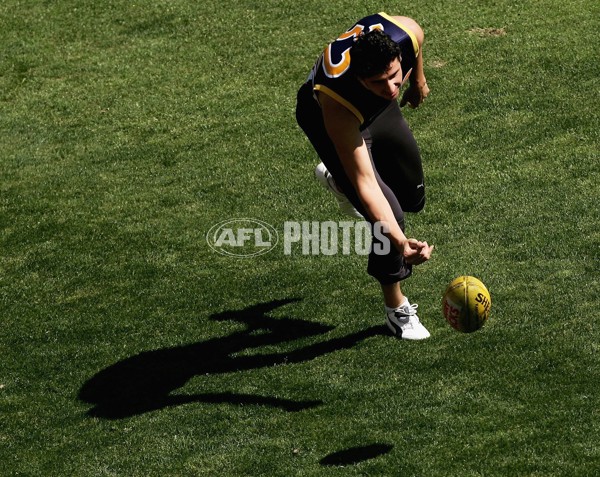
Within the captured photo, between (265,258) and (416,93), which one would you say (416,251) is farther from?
(265,258)

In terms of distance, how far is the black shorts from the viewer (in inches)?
372

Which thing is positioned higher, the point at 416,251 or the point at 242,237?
the point at 416,251

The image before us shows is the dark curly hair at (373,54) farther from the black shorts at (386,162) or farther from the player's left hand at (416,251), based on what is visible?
the player's left hand at (416,251)

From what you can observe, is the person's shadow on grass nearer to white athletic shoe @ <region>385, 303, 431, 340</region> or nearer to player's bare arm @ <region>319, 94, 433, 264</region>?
white athletic shoe @ <region>385, 303, 431, 340</region>

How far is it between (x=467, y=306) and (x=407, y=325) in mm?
982

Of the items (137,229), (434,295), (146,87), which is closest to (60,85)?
(146,87)

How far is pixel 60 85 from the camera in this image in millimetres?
15367

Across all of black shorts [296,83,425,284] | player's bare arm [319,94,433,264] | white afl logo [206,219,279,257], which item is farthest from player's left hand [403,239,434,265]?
white afl logo [206,219,279,257]

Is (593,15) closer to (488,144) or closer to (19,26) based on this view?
(488,144)

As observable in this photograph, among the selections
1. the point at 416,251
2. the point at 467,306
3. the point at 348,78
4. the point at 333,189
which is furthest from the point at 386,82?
the point at 333,189

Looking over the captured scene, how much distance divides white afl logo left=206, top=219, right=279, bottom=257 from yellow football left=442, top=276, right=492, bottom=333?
3.01 meters

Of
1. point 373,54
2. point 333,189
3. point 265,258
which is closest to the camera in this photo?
point 373,54

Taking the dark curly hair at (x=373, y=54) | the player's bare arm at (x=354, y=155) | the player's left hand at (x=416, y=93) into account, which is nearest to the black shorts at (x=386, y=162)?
the player's left hand at (x=416, y=93)

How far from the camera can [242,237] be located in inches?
468
